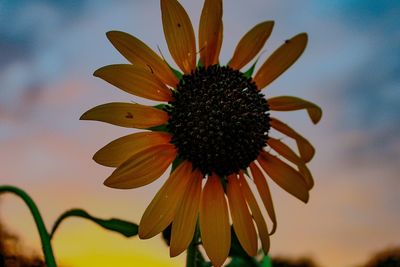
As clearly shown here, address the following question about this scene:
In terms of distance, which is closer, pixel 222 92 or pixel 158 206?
pixel 158 206

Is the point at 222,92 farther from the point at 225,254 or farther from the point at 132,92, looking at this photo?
the point at 225,254

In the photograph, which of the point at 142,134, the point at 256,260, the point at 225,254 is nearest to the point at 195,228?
the point at 225,254

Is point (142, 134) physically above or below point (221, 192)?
above

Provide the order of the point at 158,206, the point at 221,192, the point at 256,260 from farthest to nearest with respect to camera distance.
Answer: the point at 256,260 → the point at 221,192 → the point at 158,206

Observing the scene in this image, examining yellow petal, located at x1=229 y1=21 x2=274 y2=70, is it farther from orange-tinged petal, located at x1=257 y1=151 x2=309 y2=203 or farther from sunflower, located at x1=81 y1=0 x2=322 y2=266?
orange-tinged petal, located at x1=257 y1=151 x2=309 y2=203

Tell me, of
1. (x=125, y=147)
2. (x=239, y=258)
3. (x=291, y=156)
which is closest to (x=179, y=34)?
(x=125, y=147)

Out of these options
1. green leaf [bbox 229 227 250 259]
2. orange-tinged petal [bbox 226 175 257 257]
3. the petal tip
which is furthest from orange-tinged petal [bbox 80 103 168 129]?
green leaf [bbox 229 227 250 259]

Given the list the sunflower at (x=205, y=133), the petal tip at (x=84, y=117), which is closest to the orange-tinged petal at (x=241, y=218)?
the sunflower at (x=205, y=133)

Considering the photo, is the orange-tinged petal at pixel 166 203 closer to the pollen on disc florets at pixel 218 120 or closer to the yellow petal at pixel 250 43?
the pollen on disc florets at pixel 218 120
